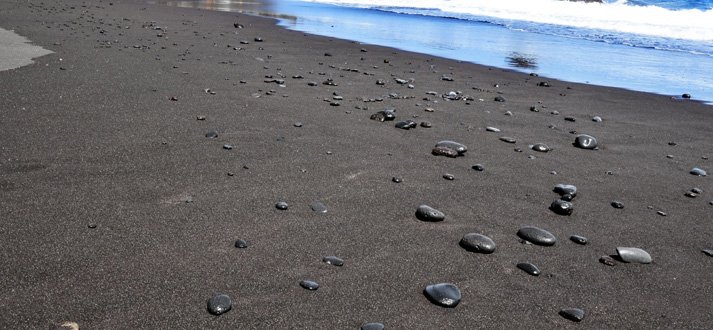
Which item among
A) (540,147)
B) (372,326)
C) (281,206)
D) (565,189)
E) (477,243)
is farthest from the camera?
(540,147)

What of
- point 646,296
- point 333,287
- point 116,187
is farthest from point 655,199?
point 116,187

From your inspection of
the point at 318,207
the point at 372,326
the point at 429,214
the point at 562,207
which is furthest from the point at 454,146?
the point at 372,326

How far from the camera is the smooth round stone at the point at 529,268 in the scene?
2.91 metres

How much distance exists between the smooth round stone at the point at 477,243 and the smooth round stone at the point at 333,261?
755mm

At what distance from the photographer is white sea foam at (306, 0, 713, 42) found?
71.2 feet

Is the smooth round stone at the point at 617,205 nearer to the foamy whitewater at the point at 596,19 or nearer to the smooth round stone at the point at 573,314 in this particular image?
the smooth round stone at the point at 573,314

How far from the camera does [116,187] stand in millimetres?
3600

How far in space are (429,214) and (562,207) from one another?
3.15 feet

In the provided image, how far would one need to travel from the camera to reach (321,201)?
12.1 ft

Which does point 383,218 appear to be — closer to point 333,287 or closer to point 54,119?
point 333,287

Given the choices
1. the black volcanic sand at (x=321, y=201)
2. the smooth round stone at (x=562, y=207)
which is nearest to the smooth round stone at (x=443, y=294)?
the black volcanic sand at (x=321, y=201)

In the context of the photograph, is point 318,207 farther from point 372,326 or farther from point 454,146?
point 454,146

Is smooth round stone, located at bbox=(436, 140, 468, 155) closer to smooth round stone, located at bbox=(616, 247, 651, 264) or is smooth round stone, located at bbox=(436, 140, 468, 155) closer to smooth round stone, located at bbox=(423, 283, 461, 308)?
smooth round stone, located at bbox=(616, 247, 651, 264)

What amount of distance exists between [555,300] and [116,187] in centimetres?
273
